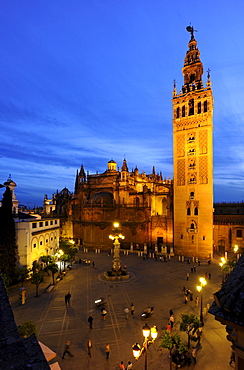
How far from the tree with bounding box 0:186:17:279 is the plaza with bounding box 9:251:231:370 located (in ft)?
7.88

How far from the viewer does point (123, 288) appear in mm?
20562

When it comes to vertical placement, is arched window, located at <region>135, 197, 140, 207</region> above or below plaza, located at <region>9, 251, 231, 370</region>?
above

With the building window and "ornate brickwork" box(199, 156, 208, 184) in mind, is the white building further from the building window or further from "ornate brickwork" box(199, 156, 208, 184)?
the building window

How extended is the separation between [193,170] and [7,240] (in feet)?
91.7

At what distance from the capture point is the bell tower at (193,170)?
33969 millimetres

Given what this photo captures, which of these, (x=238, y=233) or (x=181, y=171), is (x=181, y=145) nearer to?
(x=181, y=171)

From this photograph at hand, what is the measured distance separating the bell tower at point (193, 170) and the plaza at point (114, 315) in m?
7.99

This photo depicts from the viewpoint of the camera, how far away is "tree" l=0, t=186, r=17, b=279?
70.6ft

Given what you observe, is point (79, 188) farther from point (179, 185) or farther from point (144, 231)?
point (179, 185)

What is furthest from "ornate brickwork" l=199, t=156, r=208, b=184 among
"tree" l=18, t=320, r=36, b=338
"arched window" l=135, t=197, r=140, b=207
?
"tree" l=18, t=320, r=36, b=338

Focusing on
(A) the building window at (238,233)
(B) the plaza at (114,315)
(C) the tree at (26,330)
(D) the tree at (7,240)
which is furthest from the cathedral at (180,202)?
(C) the tree at (26,330)

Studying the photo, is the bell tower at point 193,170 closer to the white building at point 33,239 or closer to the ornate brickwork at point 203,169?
the ornate brickwork at point 203,169

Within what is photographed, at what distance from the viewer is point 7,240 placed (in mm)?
22188

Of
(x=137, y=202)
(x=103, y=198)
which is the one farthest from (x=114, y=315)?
(x=103, y=198)
